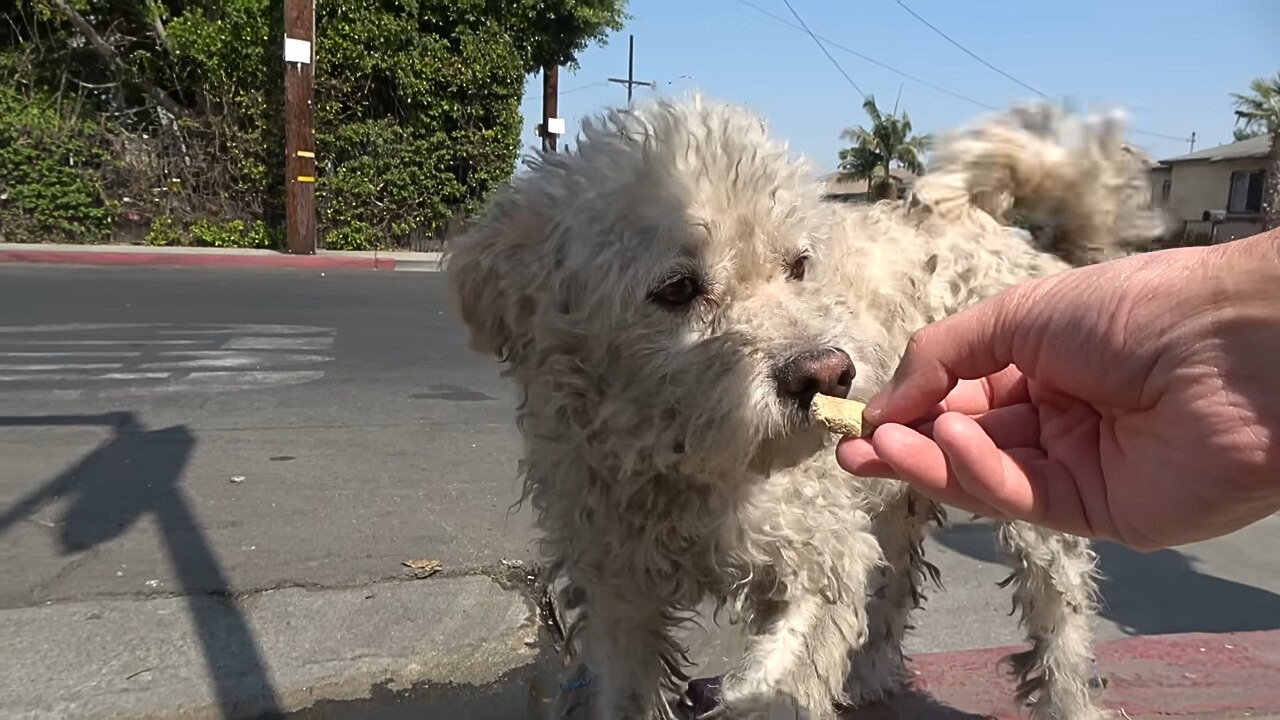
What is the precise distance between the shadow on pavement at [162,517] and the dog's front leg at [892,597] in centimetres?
204

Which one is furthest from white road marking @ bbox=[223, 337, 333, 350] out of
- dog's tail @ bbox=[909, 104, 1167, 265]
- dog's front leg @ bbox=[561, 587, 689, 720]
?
dog's front leg @ bbox=[561, 587, 689, 720]

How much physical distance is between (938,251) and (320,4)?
62.2 feet

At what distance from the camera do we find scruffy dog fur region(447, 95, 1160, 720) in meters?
2.47

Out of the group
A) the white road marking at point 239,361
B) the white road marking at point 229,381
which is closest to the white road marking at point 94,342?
the white road marking at point 239,361

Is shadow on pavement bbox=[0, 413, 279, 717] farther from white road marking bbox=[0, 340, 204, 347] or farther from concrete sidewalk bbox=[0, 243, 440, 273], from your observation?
concrete sidewalk bbox=[0, 243, 440, 273]

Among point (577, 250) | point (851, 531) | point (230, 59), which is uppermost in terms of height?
point (230, 59)

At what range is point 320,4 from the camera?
64.8ft

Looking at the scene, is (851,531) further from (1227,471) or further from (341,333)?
(341,333)

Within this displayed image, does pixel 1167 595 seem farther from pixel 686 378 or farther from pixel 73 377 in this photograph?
pixel 73 377

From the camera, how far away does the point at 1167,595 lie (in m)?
4.75

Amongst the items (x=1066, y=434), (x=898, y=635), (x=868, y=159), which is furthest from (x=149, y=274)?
(x=868, y=159)

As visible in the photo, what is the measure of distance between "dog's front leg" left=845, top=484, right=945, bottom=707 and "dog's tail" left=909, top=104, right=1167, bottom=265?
1.10 meters

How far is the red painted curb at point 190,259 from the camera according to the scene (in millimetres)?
16875

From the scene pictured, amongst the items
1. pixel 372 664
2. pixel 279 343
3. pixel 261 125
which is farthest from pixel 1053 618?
pixel 261 125
